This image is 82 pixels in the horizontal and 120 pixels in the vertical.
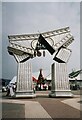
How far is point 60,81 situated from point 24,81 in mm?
3394

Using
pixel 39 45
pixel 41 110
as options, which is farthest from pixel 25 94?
pixel 41 110

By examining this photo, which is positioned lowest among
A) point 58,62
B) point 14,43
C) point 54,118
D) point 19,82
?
point 54,118

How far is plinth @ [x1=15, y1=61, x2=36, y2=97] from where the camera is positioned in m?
24.1

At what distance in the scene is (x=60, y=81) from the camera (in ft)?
82.5

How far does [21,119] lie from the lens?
10.3m

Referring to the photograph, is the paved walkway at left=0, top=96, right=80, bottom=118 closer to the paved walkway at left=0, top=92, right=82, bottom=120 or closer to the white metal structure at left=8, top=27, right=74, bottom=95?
the paved walkway at left=0, top=92, right=82, bottom=120

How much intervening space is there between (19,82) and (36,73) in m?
40.0

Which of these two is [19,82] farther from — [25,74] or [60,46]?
[60,46]

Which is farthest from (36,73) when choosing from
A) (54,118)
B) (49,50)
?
(54,118)

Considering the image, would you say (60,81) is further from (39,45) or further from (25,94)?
(39,45)

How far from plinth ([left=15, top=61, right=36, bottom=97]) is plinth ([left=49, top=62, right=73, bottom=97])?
7.21ft

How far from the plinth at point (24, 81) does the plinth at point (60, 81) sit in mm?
2198

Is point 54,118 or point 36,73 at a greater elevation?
point 36,73

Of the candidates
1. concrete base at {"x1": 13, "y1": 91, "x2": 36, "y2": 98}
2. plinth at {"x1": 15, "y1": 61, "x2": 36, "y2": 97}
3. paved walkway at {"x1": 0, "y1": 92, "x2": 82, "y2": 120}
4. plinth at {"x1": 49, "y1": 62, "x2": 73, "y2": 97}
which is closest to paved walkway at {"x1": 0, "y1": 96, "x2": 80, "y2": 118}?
paved walkway at {"x1": 0, "y1": 92, "x2": 82, "y2": 120}
